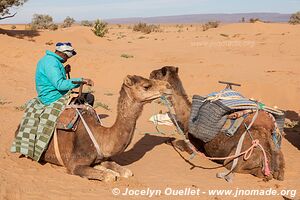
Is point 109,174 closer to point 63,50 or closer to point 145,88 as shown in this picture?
point 145,88

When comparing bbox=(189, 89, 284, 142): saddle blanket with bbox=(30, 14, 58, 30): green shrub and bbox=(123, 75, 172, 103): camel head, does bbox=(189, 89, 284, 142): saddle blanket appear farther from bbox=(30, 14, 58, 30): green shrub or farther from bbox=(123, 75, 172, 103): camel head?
bbox=(30, 14, 58, 30): green shrub

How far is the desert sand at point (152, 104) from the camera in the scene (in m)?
5.85

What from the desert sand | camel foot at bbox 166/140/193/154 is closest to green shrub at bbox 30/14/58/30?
the desert sand

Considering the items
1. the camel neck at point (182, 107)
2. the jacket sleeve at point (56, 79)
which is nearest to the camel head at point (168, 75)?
the camel neck at point (182, 107)

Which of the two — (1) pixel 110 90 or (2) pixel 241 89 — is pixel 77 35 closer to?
(1) pixel 110 90

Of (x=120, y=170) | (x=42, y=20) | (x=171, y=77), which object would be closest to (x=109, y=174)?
(x=120, y=170)

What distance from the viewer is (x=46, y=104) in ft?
21.4

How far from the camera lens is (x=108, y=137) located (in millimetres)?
5941

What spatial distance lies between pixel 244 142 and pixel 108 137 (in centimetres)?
230

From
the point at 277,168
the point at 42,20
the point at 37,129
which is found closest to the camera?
the point at 37,129

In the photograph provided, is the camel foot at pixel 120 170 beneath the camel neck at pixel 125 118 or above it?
beneath

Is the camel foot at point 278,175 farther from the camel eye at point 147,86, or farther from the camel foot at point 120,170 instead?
the camel eye at point 147,86

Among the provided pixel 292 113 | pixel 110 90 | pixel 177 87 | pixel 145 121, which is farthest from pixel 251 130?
pixel 110 90

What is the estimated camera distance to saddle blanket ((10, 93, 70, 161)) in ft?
20.7
